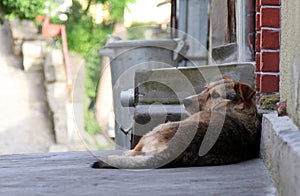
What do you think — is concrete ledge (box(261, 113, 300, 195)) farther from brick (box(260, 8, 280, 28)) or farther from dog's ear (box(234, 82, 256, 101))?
brick (box(260, 8, 280, 28))

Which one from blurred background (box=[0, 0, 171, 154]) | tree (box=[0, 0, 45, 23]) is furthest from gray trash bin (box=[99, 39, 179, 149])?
tree (box=[0, 0, 45, 23])

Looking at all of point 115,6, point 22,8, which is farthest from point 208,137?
point 115,6

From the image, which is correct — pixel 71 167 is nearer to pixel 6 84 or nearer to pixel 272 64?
pixel 272 64

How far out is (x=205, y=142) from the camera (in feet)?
9.27

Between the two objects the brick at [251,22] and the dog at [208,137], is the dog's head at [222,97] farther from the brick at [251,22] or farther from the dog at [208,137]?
the brick at [251,22]

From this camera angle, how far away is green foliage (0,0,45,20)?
13.4m

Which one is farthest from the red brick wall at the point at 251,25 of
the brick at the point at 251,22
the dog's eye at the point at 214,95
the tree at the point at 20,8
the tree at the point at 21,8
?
the tree at the point at 21,8

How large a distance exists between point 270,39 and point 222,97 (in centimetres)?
37

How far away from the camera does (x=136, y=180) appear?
8.46ft

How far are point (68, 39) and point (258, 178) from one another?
47.5 ft

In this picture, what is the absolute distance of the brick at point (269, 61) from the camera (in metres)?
3.33

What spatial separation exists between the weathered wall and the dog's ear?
0.47 metres

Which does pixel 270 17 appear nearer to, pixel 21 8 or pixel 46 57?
pixel 21 8

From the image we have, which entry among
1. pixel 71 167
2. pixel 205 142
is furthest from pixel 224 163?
pixel 71 167
